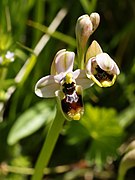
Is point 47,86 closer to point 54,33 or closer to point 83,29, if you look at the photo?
point 83,29

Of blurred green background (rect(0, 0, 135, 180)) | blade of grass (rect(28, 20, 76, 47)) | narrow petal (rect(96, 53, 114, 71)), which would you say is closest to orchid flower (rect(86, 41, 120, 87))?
narrow petal (rect(96, 53, 114, 71))

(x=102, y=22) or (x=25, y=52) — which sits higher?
(x=102, y=22)

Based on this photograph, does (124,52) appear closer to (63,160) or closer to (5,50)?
(63,160)

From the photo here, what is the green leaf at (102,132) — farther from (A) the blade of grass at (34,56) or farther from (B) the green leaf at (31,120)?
(A) the blade of grass at (34,56)

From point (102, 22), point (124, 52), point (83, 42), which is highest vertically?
point (102, 22)

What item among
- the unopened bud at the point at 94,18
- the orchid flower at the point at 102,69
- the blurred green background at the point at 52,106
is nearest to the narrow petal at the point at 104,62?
the orchid flower at the point at 102,69

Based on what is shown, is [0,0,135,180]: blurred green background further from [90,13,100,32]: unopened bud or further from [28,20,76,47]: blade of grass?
[90,13,100,32]: unopened bud

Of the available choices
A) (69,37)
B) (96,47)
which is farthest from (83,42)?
(69,37)
